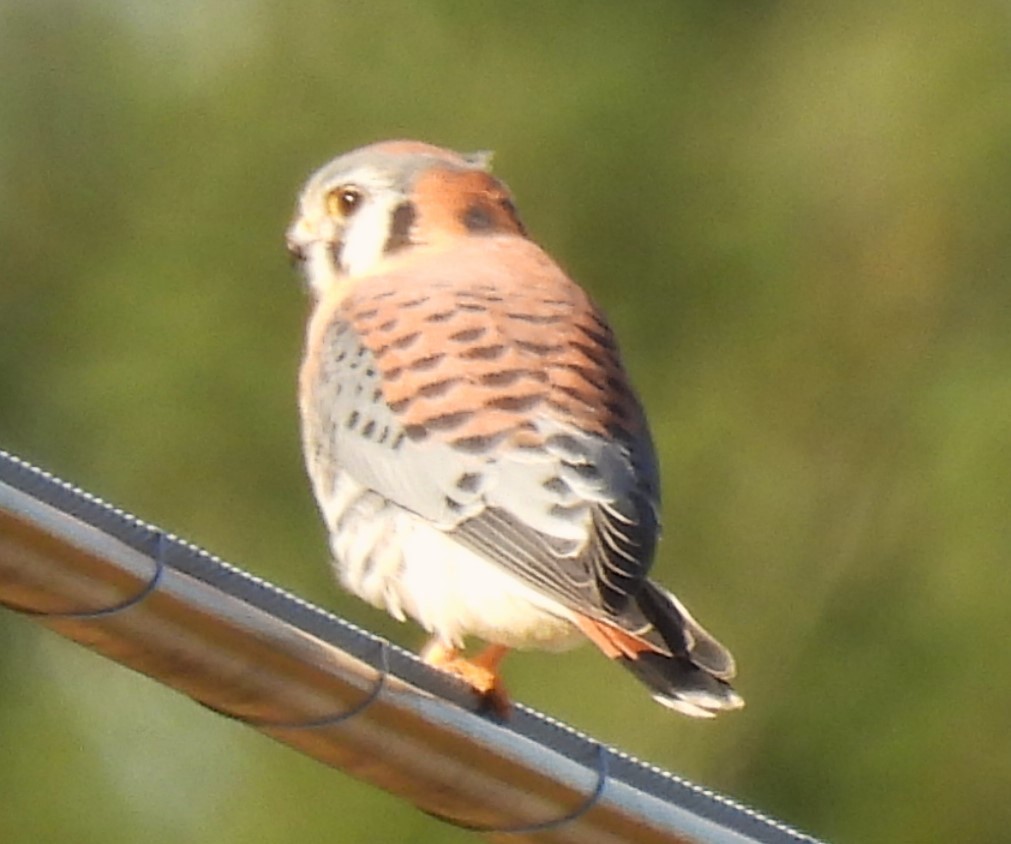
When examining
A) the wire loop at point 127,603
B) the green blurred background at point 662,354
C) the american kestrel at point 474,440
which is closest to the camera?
the wire loop at point 127,603

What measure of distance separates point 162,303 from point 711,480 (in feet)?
3.47

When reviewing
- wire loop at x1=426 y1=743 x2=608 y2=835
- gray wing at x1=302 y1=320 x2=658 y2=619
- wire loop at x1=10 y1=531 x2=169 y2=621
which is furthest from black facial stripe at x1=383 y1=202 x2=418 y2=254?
wire loop at x1=10 y1=531 x2=169 y2=621

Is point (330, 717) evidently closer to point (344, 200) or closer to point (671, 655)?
point (671, 655)

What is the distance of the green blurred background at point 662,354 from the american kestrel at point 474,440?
1.48 meters

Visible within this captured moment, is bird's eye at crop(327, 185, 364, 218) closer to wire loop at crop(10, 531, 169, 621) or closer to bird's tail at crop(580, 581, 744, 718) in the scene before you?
bird's tail at crop(580, 581, 744, 718)

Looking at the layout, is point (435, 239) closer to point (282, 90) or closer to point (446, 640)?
point (446, 640)

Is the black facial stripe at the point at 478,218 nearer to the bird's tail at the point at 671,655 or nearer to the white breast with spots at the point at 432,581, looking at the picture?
the white breast with spots at the point at 432,581

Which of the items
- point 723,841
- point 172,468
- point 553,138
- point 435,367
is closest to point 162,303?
point 172,468

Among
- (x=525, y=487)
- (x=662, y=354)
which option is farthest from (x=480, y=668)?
(x=662, y=354)

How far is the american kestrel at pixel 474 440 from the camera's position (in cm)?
287

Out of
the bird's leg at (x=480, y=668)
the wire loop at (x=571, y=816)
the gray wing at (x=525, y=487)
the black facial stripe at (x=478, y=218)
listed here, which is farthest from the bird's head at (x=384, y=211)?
the wire loop at (x=571, y=816)

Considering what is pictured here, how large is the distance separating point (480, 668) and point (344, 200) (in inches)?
30.7

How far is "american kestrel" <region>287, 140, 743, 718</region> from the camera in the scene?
2867mm

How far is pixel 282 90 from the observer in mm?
5789
